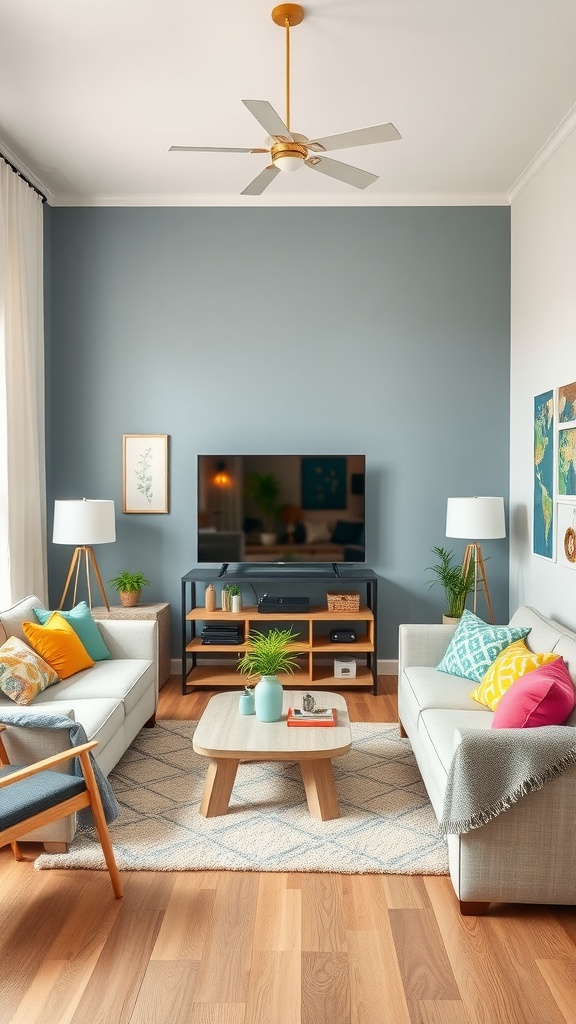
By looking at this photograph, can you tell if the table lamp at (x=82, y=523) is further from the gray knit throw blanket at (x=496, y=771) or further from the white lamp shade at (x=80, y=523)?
the gray knit throw blanket at (x=496, y=771)

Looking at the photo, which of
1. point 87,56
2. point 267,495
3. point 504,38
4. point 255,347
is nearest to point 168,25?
point 87,56

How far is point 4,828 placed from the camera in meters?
2.30

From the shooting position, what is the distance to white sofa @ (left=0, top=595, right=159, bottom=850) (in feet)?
9.30

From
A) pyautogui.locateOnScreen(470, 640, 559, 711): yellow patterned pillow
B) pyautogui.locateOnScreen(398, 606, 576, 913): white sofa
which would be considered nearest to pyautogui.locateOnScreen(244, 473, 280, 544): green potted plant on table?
pyautogui.locateOnScreen(470, 640, 559, 711): yellow patterned pillow

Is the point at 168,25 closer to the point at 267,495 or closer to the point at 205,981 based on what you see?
the point at 267,495

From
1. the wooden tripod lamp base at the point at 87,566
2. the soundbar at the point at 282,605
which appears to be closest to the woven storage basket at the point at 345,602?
the soundbar at the point at 282,605

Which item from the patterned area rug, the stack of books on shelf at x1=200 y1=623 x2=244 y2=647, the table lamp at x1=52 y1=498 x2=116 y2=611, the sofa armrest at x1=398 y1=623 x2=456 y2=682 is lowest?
the patterned area rug

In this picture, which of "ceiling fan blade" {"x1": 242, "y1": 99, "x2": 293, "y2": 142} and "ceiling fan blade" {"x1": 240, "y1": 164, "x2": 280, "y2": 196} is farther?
"ceiling fan blade" {"x1": 240, "y1": 164, "x2": 280, "y2": 196}

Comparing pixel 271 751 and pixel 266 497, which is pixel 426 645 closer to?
pixel 271 751

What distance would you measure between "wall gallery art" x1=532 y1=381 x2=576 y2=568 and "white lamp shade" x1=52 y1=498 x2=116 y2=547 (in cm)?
262

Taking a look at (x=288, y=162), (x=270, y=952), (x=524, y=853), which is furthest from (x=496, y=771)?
(x=288, y=162)

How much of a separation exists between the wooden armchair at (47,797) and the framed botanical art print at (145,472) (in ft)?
9.05

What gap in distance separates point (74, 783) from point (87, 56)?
3.04 m

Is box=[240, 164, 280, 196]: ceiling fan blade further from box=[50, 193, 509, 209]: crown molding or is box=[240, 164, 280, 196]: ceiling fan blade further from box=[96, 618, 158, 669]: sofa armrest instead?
box=[96, 618, 158, 669]: sofa armrest
